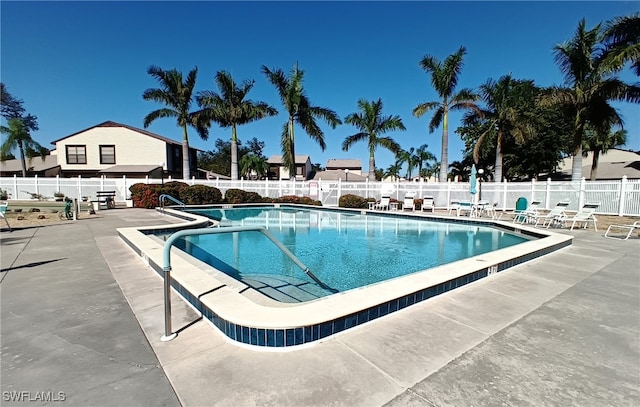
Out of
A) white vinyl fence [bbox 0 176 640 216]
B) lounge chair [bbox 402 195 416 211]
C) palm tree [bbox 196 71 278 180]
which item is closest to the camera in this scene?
white vinyl fence [bbox 0 176 640 216]

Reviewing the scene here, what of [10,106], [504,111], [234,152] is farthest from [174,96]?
[10,106]

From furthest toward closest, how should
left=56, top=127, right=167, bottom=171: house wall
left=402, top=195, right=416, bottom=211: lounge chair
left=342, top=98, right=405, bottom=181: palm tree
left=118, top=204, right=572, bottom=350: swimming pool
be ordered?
left=56, top=127, right=167, bottom=171: house wall → left=342, top=98, right=405, bottom=181: palm tree → left=402, top=195, right=416, bottom=211: lounge chair → left=118, top=204, right=572, bottom=350: swimming pool

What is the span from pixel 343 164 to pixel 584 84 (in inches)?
1436

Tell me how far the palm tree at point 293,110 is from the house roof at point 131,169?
50.7 feet

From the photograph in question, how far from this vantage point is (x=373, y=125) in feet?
76.1

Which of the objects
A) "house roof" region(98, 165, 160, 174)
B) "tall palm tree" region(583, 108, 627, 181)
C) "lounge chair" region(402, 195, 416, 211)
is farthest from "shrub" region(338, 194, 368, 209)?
"house roof" region(98, 165, 160, 174)

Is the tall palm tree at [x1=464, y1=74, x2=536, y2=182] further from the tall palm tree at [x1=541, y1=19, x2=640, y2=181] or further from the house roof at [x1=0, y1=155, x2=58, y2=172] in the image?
the house roof at [x1=0, y1=155, x2=58, y2=172]

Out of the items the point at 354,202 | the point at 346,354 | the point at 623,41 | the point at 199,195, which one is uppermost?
the point at 623,41

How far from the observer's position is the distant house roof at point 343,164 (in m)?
50.0

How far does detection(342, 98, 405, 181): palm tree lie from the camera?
75.5ft

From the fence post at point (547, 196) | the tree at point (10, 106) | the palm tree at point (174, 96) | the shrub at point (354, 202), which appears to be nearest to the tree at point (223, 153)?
the tree at point (10, 106)

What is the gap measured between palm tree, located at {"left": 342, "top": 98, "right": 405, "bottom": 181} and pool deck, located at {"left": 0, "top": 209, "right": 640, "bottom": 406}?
65.7 feet

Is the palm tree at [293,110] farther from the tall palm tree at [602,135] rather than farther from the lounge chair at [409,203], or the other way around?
the tall palm tree at [602,135]

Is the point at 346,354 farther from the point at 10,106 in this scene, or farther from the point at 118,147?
the point at 10,106
